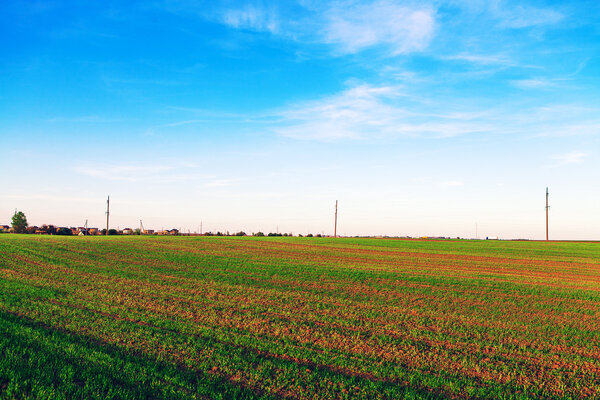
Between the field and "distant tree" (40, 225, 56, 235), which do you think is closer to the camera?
the field

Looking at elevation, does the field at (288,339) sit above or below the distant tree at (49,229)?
below

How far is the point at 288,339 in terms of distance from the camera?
9094mm

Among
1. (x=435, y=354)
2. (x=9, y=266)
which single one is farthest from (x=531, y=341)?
(x=9, y=266)

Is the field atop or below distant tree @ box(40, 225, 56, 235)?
below

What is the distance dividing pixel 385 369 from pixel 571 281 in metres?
20.0

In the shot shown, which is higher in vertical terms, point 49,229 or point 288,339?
point 49,229

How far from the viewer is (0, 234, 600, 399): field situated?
6.54 m

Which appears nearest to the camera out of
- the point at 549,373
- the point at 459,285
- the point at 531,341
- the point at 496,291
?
the point at 549,373

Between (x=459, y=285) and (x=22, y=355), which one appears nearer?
(x=22, y=355)

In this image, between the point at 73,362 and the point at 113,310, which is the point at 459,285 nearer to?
the point at 113,310

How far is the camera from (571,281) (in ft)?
70.8

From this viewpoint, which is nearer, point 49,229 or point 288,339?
point 288,339

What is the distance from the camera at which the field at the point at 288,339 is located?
6539 mm

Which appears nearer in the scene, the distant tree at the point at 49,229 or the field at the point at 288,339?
the field at the point at 288,339
